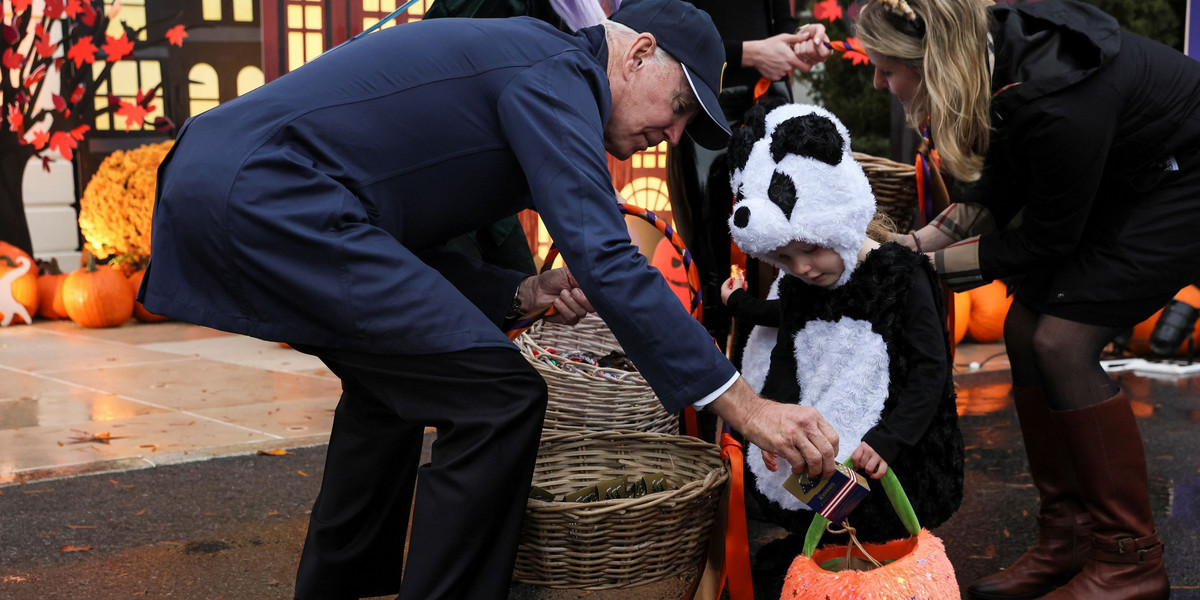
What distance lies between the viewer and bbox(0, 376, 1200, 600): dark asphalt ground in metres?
2.94

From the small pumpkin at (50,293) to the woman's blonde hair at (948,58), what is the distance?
19.2 ft

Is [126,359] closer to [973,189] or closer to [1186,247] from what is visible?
[973,189]

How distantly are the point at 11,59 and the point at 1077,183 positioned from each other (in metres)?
6.39

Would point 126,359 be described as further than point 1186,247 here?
Yes

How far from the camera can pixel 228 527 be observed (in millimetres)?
3391

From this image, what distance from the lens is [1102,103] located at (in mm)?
2596

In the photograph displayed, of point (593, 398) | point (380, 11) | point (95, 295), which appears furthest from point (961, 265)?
point (95, 295)

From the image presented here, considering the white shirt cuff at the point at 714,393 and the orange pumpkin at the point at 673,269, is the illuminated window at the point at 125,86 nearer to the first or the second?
the orange pumpkin at the point at 673,269

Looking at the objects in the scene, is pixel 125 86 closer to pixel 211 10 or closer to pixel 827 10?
pixel 211 10

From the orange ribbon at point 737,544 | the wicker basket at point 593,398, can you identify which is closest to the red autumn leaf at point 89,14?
the wicker basket at point 593,398

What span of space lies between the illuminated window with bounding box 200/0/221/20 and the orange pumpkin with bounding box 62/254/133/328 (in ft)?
5.38

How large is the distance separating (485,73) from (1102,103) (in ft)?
4.81

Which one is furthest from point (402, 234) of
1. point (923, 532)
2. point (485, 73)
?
point (923, 532)

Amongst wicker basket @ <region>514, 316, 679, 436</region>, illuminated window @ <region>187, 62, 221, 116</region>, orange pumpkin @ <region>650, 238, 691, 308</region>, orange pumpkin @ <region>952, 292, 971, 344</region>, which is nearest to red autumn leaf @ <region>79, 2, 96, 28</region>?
illuminated window @ <region>187, 62, 221, 116</region>
